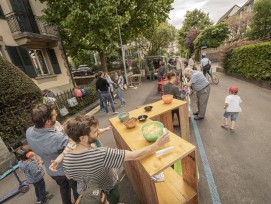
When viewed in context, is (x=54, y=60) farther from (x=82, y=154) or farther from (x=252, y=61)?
(x=252, y=61)

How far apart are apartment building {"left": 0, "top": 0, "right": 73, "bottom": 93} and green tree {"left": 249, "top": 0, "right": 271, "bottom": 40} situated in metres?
20.1

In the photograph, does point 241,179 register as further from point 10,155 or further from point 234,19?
point 234,19

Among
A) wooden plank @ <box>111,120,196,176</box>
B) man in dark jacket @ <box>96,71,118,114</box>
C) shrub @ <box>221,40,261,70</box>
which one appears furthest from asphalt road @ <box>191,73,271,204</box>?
shrub @ <box>221,40,261,70</box>

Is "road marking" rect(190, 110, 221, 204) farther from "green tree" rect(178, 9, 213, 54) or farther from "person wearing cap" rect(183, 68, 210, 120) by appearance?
"green tree" rect(178, 9, 213, 54)

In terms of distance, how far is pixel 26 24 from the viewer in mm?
9594

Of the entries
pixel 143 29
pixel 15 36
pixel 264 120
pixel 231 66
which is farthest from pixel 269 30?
pixel 15 36

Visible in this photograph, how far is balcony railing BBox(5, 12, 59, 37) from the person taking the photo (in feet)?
29.3

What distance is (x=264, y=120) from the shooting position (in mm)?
4773

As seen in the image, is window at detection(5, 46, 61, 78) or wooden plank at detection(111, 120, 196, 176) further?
window at detection(5, 46, 61, 78)

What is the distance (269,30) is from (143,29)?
51.5 feet

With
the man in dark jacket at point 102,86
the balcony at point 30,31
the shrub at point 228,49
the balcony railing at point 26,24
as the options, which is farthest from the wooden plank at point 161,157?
the shrub at point 228,49

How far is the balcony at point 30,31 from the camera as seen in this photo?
8.95m

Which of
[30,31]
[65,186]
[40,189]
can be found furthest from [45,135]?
[30,31]

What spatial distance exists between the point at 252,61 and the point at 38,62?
14122 mm
